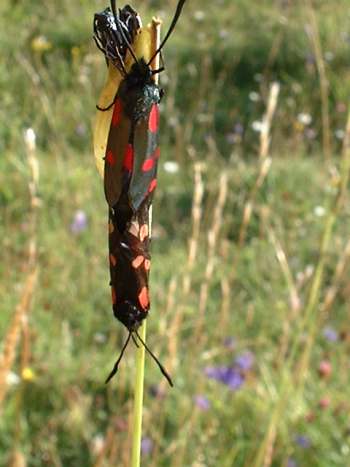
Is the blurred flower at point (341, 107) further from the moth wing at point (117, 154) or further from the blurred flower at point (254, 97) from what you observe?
the moth wing at point (117, 154)

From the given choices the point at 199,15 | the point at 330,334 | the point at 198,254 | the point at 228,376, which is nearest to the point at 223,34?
the point at 199,15

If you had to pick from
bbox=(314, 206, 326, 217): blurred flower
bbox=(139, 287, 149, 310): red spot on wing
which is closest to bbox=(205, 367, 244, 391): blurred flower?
bbox=(314, 206, 326, 217): blurred flower

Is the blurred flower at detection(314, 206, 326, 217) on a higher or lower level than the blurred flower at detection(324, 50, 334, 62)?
lower

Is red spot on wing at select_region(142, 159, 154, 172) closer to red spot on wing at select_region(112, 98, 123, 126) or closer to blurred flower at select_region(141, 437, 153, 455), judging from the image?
red spot on wing at select_region(112, 98, 123, 126)

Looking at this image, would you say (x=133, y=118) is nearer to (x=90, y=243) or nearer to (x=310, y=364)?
(x=310, y=364)

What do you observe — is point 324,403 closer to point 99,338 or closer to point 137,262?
point 99,338

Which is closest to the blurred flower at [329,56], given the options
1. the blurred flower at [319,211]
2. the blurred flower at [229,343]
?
the blurred flower at [319,211]
